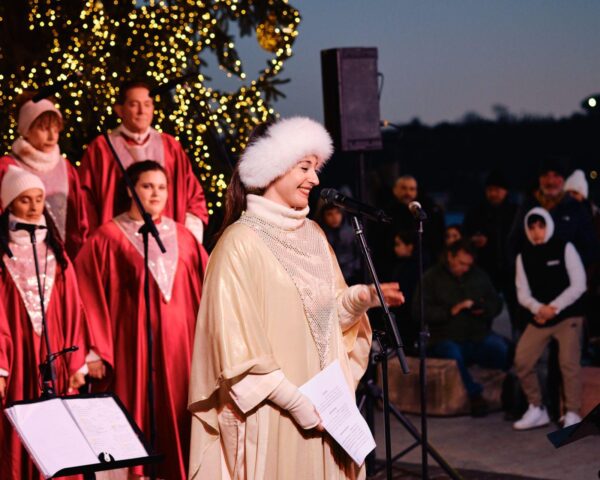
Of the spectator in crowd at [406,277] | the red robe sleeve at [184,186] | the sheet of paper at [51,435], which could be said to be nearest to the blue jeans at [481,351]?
the spectator in crowd at [406,277]

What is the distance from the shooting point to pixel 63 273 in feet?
20.6

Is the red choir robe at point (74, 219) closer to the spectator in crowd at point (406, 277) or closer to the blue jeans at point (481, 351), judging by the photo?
the spectator in crowd at point (406, 277)

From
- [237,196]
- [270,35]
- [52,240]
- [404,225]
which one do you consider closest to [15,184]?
[52,240]

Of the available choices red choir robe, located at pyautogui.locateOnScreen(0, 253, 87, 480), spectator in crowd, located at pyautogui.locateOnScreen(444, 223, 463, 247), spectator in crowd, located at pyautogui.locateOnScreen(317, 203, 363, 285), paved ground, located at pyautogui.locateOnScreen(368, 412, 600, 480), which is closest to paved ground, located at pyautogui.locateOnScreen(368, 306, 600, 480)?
paved ground, located at pyautogui.locateOnScreen(368, 412, 600, 480)

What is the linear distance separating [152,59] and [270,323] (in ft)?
17.1

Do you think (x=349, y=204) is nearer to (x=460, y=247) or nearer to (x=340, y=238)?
(x=460, y=247)

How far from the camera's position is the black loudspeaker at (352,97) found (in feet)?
24.0

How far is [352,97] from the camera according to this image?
291 inches

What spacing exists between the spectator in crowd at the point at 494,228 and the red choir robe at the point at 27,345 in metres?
5.17

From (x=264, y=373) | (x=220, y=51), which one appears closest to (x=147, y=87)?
(x=220, y=51)

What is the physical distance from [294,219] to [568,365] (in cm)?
429

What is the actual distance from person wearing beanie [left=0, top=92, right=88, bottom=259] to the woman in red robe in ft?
1.79

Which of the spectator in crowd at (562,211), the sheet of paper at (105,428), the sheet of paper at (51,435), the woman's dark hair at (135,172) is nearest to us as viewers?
the sheet of paper at (51,435)

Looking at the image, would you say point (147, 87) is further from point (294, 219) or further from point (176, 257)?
point (294, 219)
